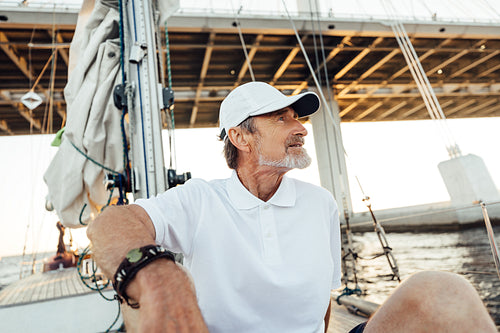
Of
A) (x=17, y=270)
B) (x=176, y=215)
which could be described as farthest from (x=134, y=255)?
(x=17, y=270)

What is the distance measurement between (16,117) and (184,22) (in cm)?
890

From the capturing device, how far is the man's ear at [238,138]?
137 cm

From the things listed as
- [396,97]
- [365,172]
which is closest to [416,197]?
[365,172]

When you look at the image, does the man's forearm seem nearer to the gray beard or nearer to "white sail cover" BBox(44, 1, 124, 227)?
the gray beard

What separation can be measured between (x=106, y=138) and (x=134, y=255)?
5.44ft

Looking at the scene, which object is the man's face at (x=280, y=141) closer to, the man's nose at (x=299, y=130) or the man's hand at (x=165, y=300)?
the man's nose at (x=299, y=130)

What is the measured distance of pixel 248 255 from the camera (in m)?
1.03

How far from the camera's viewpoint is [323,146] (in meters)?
14.5

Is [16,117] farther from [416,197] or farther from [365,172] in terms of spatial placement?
[416,197]

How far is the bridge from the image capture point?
9612mm

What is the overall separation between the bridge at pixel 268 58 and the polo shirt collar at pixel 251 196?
6.26 m

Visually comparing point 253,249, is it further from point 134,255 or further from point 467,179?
point 467,179

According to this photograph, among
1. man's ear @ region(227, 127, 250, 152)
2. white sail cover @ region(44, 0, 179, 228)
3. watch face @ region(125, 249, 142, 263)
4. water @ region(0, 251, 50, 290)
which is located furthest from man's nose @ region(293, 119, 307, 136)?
water @ region(0, 251, 50, 290)

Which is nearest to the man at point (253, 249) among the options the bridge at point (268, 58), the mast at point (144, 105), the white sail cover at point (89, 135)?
the mast at point (144, 105)
